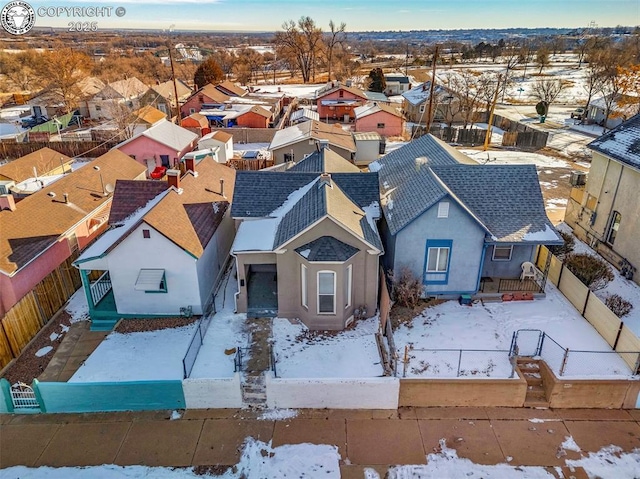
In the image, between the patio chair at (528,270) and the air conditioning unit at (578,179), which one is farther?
the air conditioning unit at (578,179)

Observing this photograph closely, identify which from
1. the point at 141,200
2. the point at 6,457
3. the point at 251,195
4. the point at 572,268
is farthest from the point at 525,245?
the point at 6,457

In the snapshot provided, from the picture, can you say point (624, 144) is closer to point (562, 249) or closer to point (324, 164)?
point (562, 249)

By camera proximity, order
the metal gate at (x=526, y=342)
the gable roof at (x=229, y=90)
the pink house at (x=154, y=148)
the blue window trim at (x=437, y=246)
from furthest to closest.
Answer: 1. the gable roof at (x=229, y=90)
2. the pink house at (x=154, y=148)
3. the blue window trim at (x=437, y=246)
4. the metal gate at (x=526, y=342)

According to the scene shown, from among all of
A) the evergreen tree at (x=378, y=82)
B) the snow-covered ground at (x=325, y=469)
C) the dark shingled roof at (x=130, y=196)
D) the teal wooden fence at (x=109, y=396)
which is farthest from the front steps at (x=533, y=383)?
the evergreen tree at (x=378, y=82)

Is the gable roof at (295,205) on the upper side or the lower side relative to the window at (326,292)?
upper

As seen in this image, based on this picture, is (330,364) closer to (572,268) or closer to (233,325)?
(233,325)

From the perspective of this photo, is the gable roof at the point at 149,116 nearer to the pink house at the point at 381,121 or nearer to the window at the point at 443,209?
the pink house at the point at 381,121
